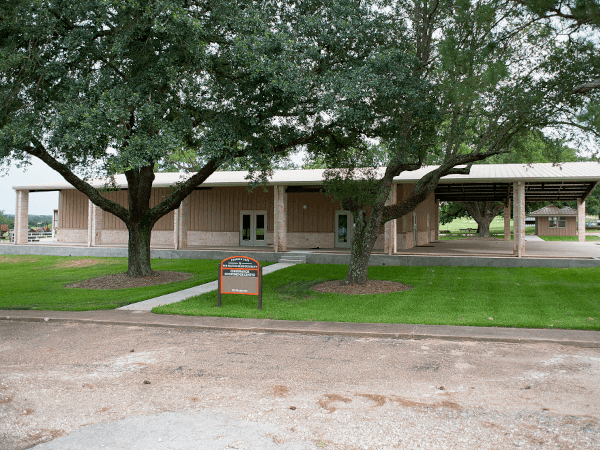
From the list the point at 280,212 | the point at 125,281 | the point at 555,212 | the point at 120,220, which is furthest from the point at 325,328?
the point at 555,212

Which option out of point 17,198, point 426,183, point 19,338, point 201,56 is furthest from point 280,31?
point 17,198

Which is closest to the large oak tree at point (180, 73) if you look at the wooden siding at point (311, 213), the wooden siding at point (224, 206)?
the wooden siding at point (311, 213)

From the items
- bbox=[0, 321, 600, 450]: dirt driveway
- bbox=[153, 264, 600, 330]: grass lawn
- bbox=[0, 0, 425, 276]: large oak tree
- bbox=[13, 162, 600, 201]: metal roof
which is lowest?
bbox=[0, 321, 600, 450]: dirt driveway

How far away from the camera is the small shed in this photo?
39250mm

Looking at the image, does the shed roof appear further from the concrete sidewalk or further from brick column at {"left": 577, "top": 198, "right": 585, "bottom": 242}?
the concrete sidewalk

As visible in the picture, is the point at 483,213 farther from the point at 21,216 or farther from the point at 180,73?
the point at 21,216

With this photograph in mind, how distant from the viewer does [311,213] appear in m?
23.5

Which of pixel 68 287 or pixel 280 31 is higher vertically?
pixel 280 31

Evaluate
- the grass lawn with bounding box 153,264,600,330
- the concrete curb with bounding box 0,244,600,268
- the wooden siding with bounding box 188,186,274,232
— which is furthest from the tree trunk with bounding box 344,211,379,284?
the wooden siding with bounding box 188,186,274,232

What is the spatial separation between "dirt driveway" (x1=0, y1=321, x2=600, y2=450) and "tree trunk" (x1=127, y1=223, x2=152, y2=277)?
24.7 ft

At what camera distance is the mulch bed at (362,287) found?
12672mm

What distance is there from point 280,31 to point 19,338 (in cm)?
841

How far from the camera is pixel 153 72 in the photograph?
38.1 feet

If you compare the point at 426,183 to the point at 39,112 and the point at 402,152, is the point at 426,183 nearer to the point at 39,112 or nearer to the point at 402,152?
the point at 402,152
